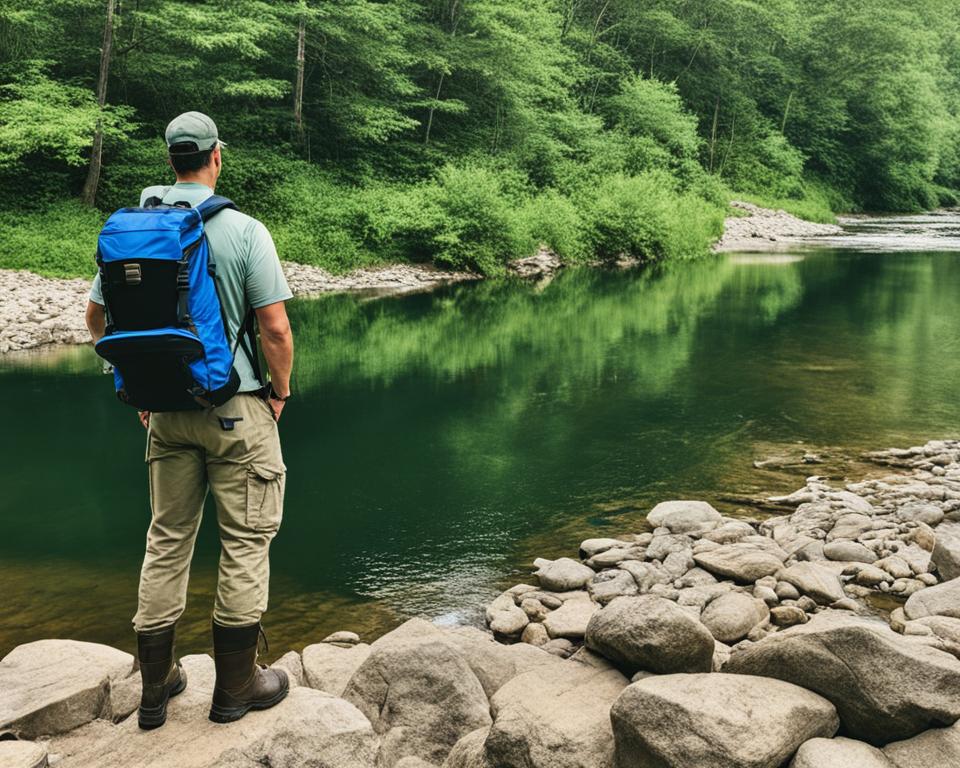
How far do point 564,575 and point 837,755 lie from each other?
3.17 metres

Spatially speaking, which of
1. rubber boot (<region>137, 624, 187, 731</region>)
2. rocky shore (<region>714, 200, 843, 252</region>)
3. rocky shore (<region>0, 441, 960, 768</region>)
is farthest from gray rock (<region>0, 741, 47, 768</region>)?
rocky shore (<region>714, 200, 843, 252</region>)

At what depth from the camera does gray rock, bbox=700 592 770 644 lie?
4977 millimetres

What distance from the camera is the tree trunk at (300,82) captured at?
26.4 metres

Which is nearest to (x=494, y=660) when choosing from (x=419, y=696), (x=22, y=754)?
(x=419, y=696)

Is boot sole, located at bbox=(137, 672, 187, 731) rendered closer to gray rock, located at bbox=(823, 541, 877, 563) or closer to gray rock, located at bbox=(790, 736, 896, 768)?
gray rock, located at bbox=(790, 736, 896, 768)

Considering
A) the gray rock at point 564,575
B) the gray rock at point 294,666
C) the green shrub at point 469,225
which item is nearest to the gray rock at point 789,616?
the gray rock at point 564,575

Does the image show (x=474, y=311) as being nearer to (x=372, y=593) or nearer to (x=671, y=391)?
(x=671, y=391)

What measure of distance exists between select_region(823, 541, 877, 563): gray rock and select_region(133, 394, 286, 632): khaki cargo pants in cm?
435

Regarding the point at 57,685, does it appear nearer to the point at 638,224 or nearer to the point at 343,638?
the point at 343,638

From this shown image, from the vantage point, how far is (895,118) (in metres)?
53.2

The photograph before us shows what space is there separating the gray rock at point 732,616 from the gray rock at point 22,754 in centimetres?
326

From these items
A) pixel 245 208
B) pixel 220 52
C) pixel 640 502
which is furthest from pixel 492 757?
pixel 220 52

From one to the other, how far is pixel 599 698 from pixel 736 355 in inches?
459

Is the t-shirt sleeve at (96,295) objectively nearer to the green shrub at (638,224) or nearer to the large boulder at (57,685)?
the large boulder at (57,685)
